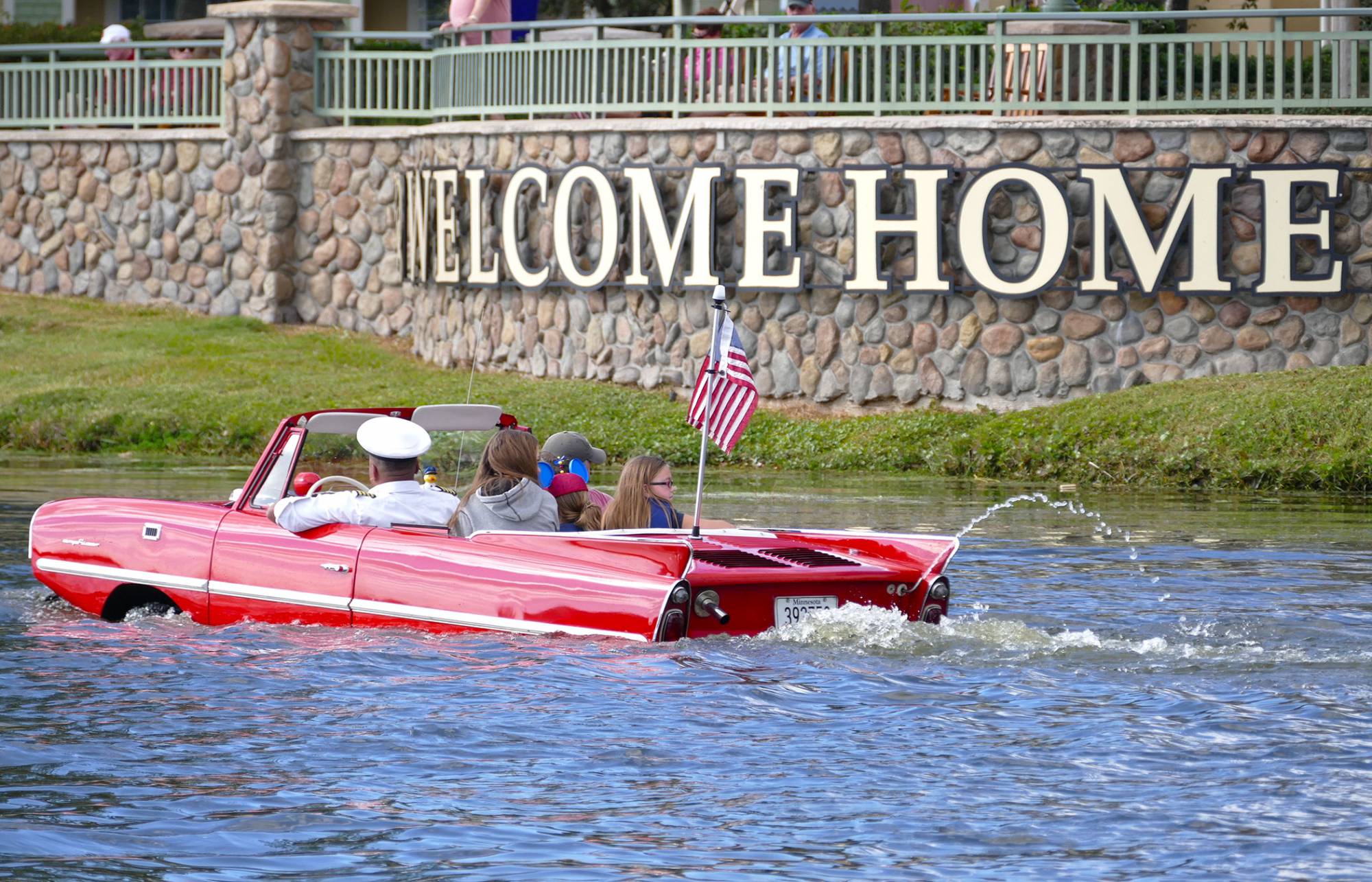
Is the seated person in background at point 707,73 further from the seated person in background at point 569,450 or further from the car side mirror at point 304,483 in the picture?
the car side mirror at point 304,483

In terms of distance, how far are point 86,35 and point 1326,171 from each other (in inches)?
736

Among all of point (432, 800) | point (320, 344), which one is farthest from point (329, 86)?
point (432, 800)

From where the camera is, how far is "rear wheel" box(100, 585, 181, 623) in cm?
965

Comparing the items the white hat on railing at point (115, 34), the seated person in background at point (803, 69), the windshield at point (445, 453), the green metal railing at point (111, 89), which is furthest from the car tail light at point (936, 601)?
the white hat on railing at point (115, 34)

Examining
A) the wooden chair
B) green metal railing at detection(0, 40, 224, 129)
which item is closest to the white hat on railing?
green metal railing at detection(0, 40, 224, 129)

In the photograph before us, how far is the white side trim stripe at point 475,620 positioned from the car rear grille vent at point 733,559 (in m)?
0.53

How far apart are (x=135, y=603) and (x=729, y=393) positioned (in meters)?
3.03

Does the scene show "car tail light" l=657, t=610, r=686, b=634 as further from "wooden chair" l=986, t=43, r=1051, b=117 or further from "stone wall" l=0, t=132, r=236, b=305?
"stone wall" l=0, t=132, r=236, b=305

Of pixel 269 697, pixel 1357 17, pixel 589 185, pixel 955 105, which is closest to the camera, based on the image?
pixel 269 697

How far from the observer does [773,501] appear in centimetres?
1459

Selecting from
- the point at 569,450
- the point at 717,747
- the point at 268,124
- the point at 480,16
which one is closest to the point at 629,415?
the point at 480,16

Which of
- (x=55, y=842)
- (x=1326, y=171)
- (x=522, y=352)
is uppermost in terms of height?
(x=1326, y=171)

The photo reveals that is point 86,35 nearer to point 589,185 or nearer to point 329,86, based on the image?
point 329,86

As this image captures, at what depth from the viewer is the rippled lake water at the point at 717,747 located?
5617 millimetres
